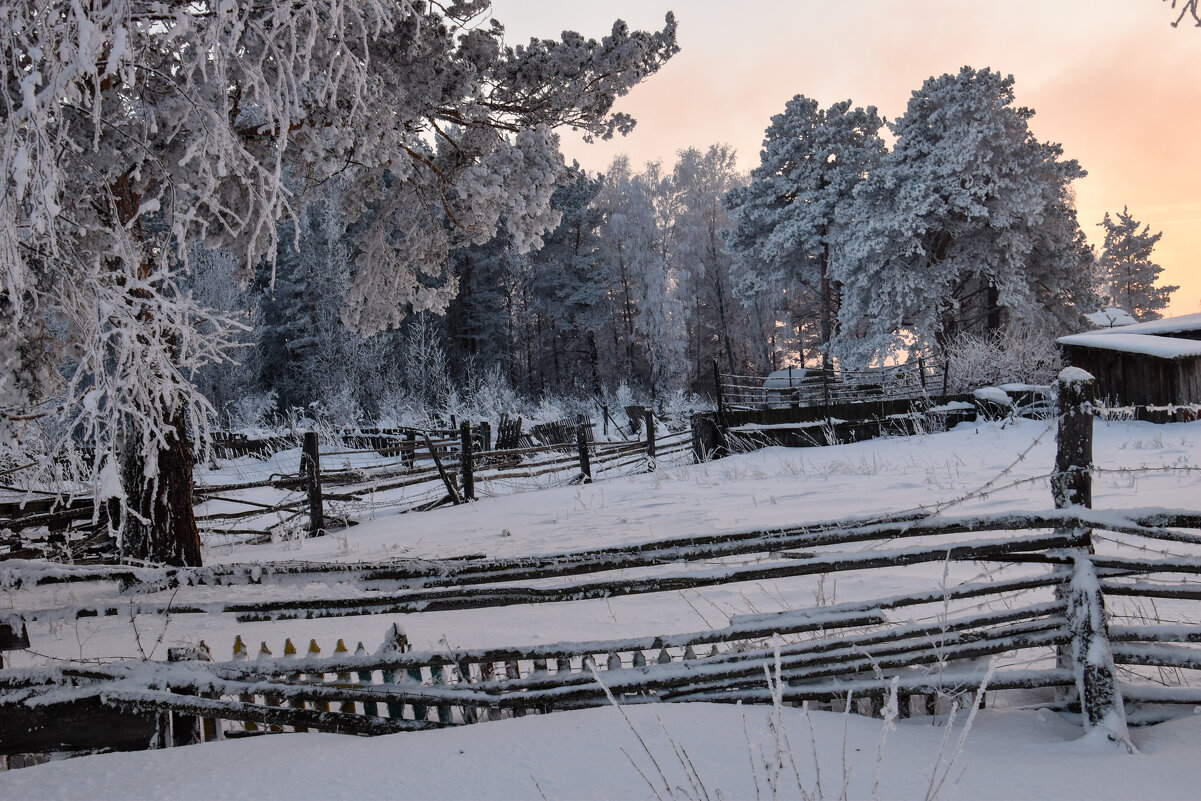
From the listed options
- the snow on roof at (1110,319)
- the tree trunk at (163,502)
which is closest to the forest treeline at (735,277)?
the snow on roof at (1110,319)

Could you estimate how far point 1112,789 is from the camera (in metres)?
2.12

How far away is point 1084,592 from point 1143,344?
490 inches

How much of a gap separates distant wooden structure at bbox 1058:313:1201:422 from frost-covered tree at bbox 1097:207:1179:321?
36.0 meters

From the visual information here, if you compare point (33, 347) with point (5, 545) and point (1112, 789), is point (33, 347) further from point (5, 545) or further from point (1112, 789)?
point (1112, 789)

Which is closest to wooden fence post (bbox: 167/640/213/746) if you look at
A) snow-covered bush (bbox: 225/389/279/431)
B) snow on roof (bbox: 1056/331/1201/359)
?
snow on roof (bbox: 1056/331/1201/359)

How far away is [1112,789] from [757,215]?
2984 centimetres

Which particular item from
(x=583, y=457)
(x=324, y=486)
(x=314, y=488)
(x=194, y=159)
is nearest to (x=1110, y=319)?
(x=583, y=457)

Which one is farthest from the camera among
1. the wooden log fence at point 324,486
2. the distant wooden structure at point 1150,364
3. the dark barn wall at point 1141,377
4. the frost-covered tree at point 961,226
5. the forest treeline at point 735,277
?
the forest treeline at point 735,277

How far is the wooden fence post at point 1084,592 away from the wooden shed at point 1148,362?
10496 mm

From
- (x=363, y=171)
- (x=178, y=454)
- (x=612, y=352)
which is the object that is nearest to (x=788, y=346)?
(x=612, y=352)

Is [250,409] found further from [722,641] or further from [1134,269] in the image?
[1134,269]

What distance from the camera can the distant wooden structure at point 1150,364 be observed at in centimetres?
1200

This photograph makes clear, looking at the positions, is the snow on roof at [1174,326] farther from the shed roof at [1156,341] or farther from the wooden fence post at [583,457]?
the wooden fence post at [583,457]

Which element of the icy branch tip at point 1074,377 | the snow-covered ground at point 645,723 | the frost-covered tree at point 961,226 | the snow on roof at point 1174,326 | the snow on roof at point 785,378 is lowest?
the snow-covered ground at point 645,723
